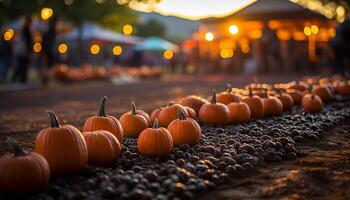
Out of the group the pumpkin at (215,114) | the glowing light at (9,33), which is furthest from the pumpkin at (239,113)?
the glowing light at (9,33)

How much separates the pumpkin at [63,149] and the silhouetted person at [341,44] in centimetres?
976

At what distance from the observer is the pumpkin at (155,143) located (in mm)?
3414

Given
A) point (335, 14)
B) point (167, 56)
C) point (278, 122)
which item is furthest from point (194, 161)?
point (167, 56)

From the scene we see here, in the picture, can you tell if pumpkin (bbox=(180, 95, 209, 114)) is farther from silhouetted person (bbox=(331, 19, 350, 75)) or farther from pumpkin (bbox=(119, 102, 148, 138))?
silhouetted person (bbox=(331, 19, 350, 75))

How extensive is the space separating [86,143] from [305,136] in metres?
2.27

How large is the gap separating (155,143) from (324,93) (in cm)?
422

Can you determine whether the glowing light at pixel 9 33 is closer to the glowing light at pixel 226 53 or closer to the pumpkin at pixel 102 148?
the glowing light at pixel 226 53

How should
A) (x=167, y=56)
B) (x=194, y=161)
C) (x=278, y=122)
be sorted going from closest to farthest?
(x=194, y=161), (x=278, y=122), (x=167, y=56)

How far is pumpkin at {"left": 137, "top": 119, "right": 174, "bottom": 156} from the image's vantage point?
11.2 ft

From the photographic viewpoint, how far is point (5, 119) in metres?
6.42

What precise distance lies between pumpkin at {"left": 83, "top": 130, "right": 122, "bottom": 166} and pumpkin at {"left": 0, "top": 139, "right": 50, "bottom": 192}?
23.2 inches

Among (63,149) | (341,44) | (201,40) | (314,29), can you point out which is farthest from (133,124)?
(201,40)

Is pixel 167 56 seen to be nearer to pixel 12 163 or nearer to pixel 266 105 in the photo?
pixel 266 105

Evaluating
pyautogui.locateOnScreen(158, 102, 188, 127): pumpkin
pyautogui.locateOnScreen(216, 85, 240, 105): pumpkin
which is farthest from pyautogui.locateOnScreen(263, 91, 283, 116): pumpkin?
pyautogui.locateOnScreen(158, 102, 188, 127): pumpkin
